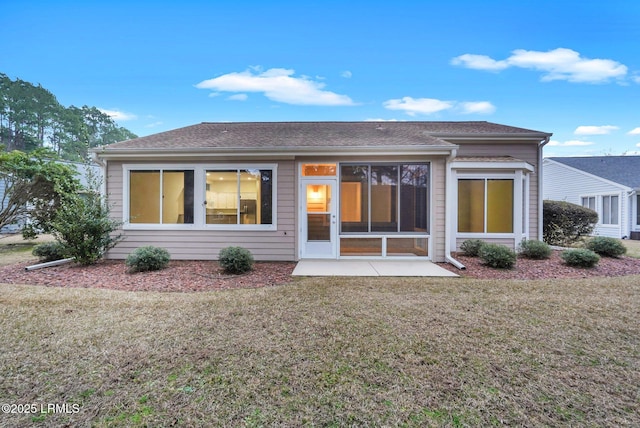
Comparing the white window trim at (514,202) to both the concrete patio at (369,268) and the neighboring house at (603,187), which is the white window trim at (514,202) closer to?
the concrete patio at (369,268)

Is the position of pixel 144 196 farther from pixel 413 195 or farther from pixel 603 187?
pixel 603 187

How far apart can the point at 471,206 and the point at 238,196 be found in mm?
7012

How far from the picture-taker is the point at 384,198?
773 centimetres

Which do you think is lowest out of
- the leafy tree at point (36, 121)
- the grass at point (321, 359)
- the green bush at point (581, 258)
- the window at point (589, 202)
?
the grass at point (321, 359)

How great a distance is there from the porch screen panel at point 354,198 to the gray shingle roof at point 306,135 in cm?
75

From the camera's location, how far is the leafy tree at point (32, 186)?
9.98 metres

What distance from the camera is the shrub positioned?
10.9 m

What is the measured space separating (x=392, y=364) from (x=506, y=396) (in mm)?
915

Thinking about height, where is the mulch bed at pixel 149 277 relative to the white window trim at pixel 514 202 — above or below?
below

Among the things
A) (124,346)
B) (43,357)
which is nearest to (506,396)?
(124,346)

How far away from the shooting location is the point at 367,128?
34.4 ft

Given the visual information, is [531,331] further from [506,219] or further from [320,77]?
[320,77]

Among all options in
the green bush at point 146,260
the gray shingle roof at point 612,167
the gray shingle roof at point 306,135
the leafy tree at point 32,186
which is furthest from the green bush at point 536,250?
the leafy tree at point 32,186

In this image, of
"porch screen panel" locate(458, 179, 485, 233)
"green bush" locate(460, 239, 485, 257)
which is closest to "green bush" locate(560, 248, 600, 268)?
"green bush" locate(460, 239, 485, 257)
